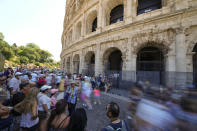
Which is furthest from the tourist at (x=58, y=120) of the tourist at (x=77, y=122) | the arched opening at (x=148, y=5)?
the arched opening at (x=148, y=5)

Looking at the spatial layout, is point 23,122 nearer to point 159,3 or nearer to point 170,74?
point 170,74

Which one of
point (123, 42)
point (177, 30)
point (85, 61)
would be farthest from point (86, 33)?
point (177, 30)

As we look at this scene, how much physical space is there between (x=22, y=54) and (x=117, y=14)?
212 ft

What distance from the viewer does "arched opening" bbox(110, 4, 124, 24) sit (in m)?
12.1

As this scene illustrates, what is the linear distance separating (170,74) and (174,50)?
2.13 meters

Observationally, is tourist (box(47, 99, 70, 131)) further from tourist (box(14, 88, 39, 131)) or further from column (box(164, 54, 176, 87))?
column (box(164, 54, 176, 87))

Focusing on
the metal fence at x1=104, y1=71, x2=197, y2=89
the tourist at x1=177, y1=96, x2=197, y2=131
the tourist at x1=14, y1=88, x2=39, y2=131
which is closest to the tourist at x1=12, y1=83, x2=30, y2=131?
the tourist at x1=14, y1=88, x2=39, y2=131

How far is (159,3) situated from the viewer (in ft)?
31.7

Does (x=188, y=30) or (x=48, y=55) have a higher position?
(x=48, y=55)

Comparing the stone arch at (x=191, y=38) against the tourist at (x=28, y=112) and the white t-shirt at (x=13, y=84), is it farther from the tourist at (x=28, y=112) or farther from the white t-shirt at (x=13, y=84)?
the white t-shirt at (x=13, y=84)

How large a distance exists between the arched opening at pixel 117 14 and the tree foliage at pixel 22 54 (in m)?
47.1

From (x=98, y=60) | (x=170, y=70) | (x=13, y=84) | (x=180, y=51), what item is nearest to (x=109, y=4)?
(x=98, y=60)

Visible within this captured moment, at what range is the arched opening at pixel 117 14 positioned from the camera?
39.7ft

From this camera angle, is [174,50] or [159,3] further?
[159,3]
